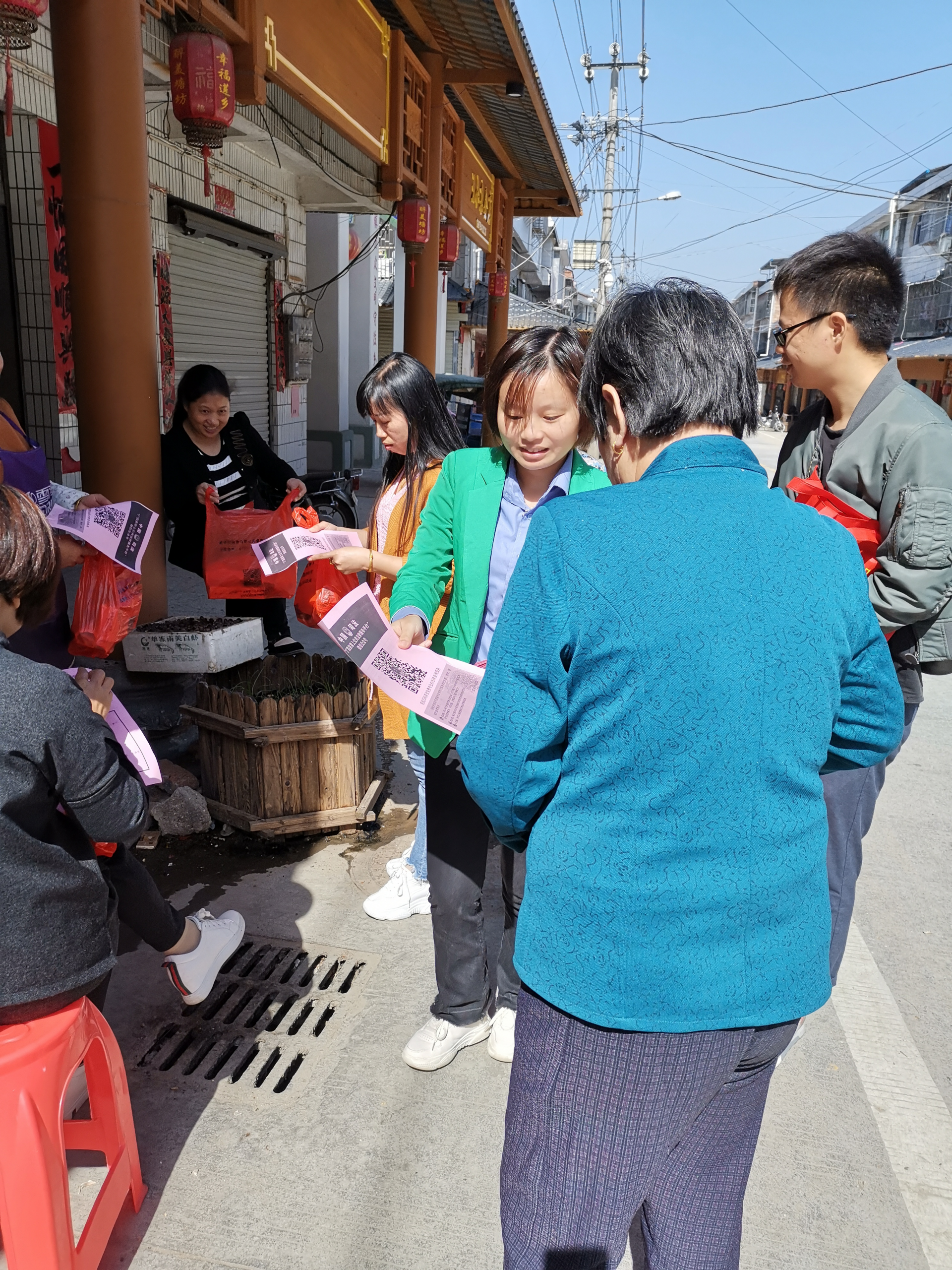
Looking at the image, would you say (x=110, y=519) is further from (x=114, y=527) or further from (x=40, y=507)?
(x=40, y=507)

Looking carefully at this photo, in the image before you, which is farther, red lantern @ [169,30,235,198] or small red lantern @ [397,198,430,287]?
small red lantern @ [397,198,430,287]

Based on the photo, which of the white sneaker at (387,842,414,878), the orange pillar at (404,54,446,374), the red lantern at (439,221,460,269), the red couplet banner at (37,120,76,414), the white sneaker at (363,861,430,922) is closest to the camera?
the white sneaker at (363,861,430,922)

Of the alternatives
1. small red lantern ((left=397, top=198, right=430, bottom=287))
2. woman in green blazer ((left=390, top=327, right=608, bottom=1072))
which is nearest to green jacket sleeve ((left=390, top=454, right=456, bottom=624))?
woman in green blazer ((left=390, top=327, right=608, bottom=1072))

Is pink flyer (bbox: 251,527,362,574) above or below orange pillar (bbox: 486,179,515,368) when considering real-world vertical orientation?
below

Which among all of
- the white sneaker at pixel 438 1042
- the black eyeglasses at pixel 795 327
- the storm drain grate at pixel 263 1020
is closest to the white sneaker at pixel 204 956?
the storm drain grate at pixel 263 1020

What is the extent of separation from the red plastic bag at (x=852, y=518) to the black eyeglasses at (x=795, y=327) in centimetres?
39

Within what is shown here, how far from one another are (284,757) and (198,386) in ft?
6.29

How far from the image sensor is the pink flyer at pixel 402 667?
7.13 ft

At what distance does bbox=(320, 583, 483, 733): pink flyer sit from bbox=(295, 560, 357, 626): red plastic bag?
1.21m

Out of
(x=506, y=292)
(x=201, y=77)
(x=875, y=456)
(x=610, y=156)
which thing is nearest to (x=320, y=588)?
(x=875, y=456)

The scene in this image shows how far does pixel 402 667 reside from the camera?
88.5 inches

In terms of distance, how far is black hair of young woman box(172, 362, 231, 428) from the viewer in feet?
14.1

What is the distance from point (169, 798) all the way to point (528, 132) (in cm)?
1031

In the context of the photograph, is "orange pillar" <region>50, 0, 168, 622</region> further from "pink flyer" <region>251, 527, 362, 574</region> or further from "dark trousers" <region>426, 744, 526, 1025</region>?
"dark trousers" <region>426, 744, 526, 1025</region>
